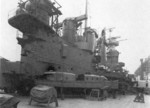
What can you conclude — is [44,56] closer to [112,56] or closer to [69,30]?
[69,30]

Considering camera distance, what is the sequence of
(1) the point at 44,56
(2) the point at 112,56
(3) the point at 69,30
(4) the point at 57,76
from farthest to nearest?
(2) the point at 112,56 → (3) the point at 69,30 → (1) the point at 44,56 → (4) the point at 57,76

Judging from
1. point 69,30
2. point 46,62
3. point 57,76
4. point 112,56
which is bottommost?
point 57,76

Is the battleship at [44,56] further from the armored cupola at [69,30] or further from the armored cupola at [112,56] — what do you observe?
the armored cupola at [112,56]

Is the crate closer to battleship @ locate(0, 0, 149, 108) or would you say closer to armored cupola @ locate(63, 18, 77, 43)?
battleship @ locate(0, 0, 149, 108)

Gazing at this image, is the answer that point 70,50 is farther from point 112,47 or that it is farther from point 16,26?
point 112,47

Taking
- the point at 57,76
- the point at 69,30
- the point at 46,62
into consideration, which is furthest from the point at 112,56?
the point at 57,76

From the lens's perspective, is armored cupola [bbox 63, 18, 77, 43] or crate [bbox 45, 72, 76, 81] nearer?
crate [bbox 45, 72, 76, 81]

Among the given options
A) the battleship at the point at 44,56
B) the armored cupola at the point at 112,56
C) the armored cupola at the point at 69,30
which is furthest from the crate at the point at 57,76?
the armored cupola at the point at 112,56

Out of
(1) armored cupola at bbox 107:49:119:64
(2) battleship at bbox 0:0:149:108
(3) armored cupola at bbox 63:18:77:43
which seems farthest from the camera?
(1) armored cupola at bbox 107:49:119:64

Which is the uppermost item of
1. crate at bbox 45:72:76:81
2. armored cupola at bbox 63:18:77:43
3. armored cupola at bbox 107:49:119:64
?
armored cupola at bbox 63:18:77:43

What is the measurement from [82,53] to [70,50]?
270 centimetres

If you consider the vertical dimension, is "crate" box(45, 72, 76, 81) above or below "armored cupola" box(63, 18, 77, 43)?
below

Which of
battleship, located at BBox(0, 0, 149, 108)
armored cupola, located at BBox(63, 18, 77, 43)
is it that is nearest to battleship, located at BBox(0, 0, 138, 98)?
battleship, located at BBox(0, 0, 149, 108)

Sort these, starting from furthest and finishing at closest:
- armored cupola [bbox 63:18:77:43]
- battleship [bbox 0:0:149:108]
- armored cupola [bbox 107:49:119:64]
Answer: armored cupola [bbox 107:49:119:64] → armored cupola [bbox 63:18:77:43] → battleship [bbox 0:0:149:108]
